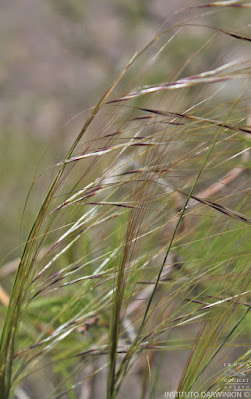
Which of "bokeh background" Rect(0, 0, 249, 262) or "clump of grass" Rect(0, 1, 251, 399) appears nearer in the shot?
"clump of grass" Rect(0, 1, 251, 399)

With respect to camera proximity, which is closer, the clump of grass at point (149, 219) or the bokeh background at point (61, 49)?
the clump of grass at point (149, 219)

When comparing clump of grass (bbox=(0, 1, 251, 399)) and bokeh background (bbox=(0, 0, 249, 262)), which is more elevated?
bokeh background (bbox=(0, 0, 249, 262))

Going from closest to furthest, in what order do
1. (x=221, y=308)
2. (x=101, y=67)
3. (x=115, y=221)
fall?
(x=221, y=308) → (x=115, y=221) → (x=101, y=67)

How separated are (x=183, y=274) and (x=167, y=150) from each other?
0.11 meters

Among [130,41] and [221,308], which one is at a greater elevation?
[130,41]

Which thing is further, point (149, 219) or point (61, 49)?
point (61, 49)

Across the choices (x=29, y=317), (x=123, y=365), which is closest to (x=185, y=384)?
(x=123, y=365)

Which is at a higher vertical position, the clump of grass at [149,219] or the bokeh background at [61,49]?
the bokeh background at [61,49]

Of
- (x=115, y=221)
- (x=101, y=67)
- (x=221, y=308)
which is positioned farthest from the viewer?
(x=101, y=67)

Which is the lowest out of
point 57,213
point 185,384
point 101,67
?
point 185,384

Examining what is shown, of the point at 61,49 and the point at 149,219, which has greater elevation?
the point at 61,49

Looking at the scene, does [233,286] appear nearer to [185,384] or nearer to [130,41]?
[185,384]

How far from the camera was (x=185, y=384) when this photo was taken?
356 millimetres

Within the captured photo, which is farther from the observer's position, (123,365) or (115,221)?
(115,221)
